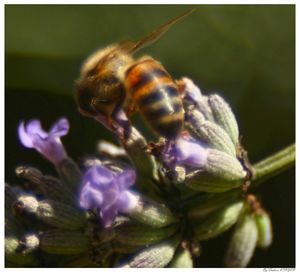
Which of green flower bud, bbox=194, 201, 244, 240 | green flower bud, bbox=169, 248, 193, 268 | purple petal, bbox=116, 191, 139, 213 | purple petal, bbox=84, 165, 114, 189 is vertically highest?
purple petal, bbox=84, 165, 114, 189

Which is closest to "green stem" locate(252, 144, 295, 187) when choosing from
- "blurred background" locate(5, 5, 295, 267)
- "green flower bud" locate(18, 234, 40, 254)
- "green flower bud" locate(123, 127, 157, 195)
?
"green flower bud" locate(123, 127, 157, 195)

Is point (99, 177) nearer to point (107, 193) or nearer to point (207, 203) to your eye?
point (107, 193)

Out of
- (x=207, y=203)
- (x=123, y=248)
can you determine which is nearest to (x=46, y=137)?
(x=123, y=248)

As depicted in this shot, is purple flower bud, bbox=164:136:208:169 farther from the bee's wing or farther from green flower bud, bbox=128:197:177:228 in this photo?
the bee's wing

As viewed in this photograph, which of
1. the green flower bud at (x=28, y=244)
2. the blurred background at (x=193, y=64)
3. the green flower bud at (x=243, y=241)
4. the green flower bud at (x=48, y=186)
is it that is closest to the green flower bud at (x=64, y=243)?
the green flower bud at (x=28, y=244)

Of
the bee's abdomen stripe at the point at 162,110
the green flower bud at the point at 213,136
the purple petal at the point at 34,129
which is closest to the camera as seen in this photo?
the bee's abdomen stripe at the point at 162,110

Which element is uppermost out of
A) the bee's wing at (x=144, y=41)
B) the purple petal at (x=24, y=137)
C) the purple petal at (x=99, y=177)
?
the bee's wing at (x=144, y=41)

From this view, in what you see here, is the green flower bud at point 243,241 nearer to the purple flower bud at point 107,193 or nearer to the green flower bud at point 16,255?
the purple flower bud at point 107,193
